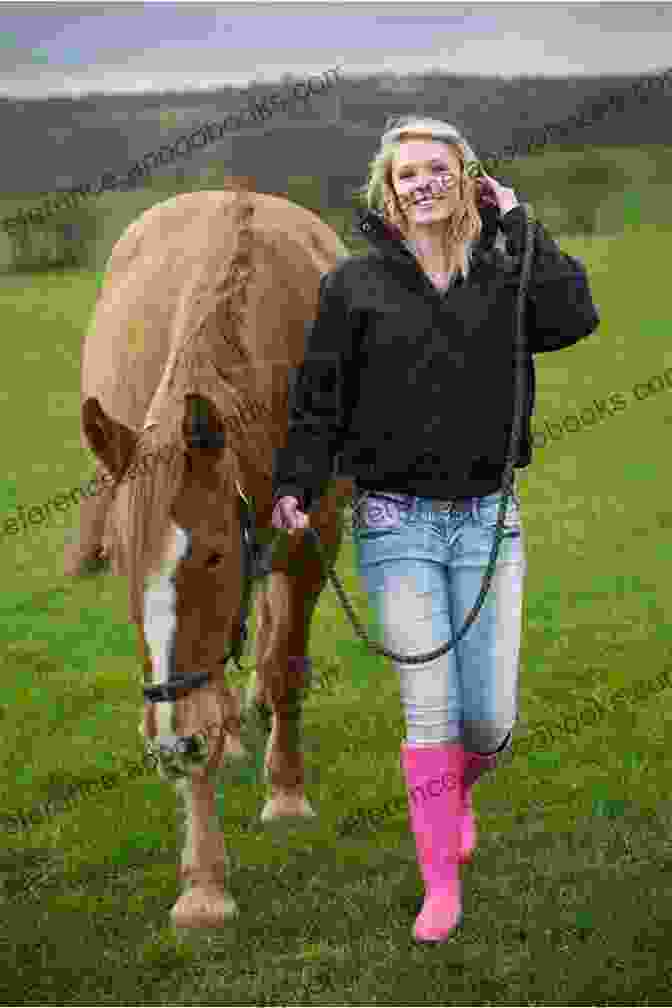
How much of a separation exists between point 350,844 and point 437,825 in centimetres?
89

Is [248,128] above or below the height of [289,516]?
below

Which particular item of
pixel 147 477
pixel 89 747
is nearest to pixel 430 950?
pixel 147 477

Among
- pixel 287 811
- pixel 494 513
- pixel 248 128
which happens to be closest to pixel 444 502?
pixel 494 513

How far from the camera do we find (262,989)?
3893 millimetres

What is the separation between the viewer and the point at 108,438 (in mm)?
3781

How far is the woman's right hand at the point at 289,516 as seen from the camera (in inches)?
156

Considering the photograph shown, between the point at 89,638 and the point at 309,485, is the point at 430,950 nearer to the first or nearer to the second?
the point at 309,485

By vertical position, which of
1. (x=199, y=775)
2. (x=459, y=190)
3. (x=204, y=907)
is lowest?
(x=204, y=907)

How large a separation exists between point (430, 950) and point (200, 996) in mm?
677

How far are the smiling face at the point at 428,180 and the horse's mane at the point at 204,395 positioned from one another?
2.32 feet

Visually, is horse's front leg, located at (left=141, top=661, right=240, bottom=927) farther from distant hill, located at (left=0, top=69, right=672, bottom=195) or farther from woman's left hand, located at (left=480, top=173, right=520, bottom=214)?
distant hill, located at (left=0, top=69, right=672, bottom=195)

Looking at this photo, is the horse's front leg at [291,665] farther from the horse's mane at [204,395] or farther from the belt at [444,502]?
the belt at [444,502]

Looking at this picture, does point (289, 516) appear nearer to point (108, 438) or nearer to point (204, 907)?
point (108, 438)

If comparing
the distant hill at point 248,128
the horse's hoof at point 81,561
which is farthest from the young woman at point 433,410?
the distant hill at point 248,128
